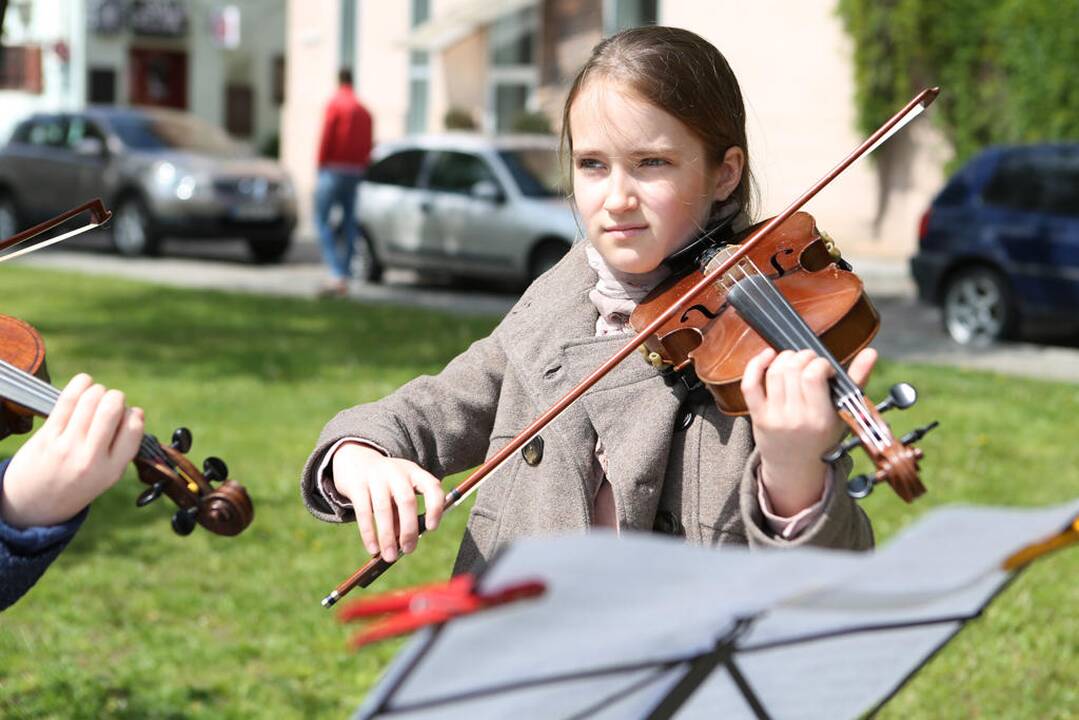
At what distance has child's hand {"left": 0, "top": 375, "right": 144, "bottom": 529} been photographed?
1.48m

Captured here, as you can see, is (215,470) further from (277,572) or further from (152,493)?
(277,572)

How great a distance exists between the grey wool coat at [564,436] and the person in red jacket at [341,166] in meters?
10.5

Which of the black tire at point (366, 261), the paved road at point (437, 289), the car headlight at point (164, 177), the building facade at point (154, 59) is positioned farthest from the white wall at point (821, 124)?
the building facade at point (154, 59)

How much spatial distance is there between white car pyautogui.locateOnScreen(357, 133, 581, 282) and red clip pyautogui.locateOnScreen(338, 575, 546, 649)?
10.8 m

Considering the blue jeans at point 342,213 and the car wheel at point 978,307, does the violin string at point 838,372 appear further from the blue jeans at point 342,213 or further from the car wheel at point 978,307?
the blue jeans at point 342,213

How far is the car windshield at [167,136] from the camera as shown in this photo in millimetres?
14938

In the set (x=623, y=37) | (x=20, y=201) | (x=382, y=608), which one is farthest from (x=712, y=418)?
Answer: (x=20, y=201)

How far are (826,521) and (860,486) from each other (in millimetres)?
135

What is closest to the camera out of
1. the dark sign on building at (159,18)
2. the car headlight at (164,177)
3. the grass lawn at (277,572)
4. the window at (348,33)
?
the grass lawn at (277,572)

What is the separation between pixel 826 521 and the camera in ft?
5.13

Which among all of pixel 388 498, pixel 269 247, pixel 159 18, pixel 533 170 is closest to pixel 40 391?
pixel 388 498

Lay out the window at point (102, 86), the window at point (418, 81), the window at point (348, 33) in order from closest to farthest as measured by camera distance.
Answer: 1. the window at point (418, 81)
2. the window at point (348, 33)
3. the window at point (102, 86)

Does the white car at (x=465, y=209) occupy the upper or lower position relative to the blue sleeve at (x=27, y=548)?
lower

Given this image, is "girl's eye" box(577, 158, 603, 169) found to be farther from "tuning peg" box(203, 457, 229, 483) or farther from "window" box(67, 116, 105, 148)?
"window" box(67, 116, 105, 148)
